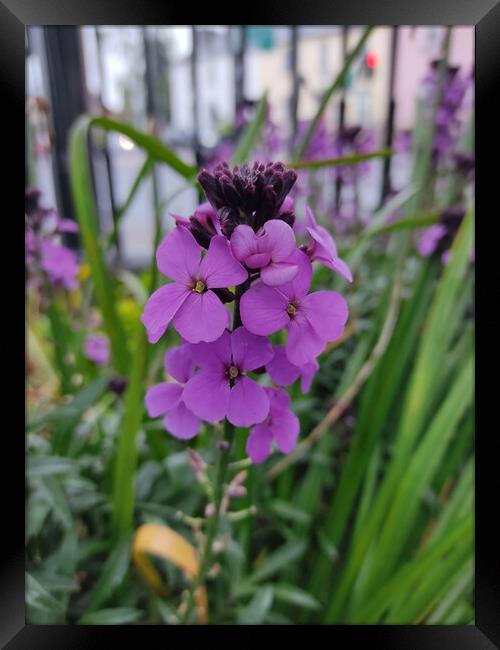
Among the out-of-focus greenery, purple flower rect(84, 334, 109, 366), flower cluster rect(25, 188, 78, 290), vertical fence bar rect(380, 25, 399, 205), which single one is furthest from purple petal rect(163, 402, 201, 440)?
vertical fence bar rect(380, 25, 399, 205)

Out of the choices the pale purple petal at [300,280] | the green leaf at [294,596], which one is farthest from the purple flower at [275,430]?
the green leaf at [294,596]

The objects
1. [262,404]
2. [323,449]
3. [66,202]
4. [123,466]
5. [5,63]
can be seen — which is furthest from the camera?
[66,202]

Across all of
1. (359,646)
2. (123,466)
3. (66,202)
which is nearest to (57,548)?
(123,466)

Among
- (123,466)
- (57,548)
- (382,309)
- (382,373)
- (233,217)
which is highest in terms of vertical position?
(233,217)

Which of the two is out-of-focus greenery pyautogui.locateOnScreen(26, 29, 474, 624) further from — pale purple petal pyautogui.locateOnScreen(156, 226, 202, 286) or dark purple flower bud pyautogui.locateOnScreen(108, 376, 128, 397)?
pale purple petal pyautogui.locateOnScreen(156, 226, 202, 286)

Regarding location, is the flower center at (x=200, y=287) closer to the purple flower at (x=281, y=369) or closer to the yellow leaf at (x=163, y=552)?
the purple flower at (x=281, y=369)

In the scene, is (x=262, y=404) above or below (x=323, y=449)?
above

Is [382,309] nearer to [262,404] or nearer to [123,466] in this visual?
[123,466]
